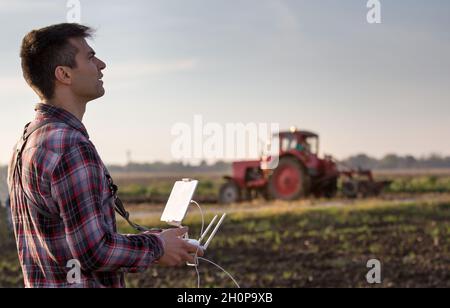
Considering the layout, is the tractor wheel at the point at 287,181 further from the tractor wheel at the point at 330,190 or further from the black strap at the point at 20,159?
the black strap at the point at 20,159

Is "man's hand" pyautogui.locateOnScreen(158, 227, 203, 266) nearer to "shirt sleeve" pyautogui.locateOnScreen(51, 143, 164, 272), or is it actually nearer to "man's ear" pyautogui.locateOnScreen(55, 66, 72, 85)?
"shirt sleeve" pyautogui.locateOnScreen(51, 143, 164, 272)

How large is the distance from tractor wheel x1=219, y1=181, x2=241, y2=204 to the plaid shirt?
14.5 meters

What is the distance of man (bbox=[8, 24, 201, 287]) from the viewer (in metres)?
1.78

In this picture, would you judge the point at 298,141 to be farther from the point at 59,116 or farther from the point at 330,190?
the point at 59,116

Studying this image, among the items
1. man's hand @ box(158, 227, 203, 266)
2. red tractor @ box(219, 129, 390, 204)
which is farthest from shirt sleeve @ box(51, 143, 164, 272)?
red tractor @ box(219, 129, 390, 204)

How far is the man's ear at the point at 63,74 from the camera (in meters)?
1.95

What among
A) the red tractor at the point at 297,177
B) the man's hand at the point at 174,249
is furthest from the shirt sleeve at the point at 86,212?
Result: the red tractor at the point at 297,177

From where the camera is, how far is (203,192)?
22172 millimetres

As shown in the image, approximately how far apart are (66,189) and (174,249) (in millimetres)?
365
